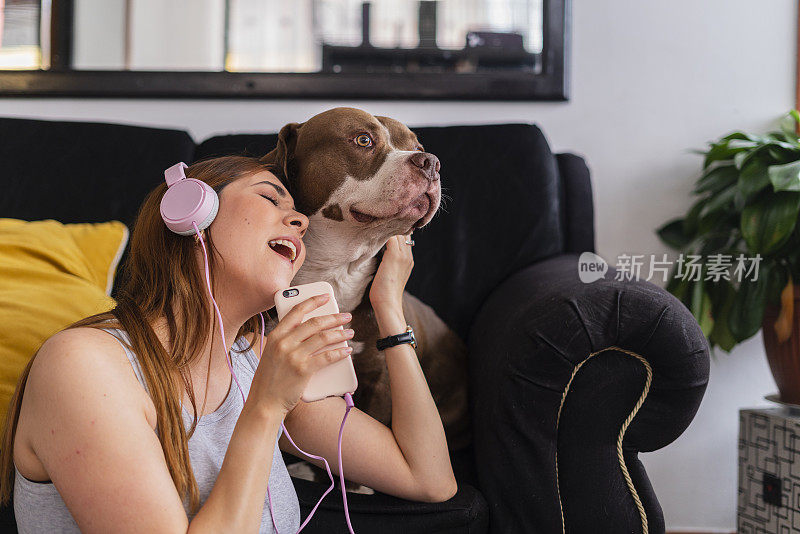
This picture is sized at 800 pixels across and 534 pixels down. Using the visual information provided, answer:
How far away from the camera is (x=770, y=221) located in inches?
60.6

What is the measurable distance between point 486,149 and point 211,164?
0.84 meters

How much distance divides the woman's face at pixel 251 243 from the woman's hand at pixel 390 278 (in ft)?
0.75

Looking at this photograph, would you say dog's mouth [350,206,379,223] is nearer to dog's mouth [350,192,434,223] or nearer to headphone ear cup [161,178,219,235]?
dog's mouth [350,192,434,223]

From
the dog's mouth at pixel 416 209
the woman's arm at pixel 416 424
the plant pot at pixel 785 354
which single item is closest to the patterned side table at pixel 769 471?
the plant pot at pixel 785 354

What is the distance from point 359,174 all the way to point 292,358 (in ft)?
1.19

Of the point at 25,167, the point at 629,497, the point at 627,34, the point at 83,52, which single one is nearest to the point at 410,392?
the point at 629,497

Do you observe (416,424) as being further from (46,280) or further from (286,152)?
(46,280)

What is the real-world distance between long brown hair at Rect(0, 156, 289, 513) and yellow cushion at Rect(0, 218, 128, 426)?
29cm

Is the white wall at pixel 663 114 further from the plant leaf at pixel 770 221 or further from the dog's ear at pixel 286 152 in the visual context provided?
the dog's ear at pixel 286 152

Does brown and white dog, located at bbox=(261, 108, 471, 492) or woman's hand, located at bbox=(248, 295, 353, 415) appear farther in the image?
brown and white dog, located at bbox=(261, 108, 471, 492)

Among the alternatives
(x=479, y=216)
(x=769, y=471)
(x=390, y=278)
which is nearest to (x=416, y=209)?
(x=390, y=278)

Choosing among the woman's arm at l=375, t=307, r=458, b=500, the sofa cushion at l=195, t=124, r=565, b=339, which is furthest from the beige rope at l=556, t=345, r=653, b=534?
the sofa cushion at l=195, t=124, r=565, b=339

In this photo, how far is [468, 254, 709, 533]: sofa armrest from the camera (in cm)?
94

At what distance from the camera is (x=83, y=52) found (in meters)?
1.95
